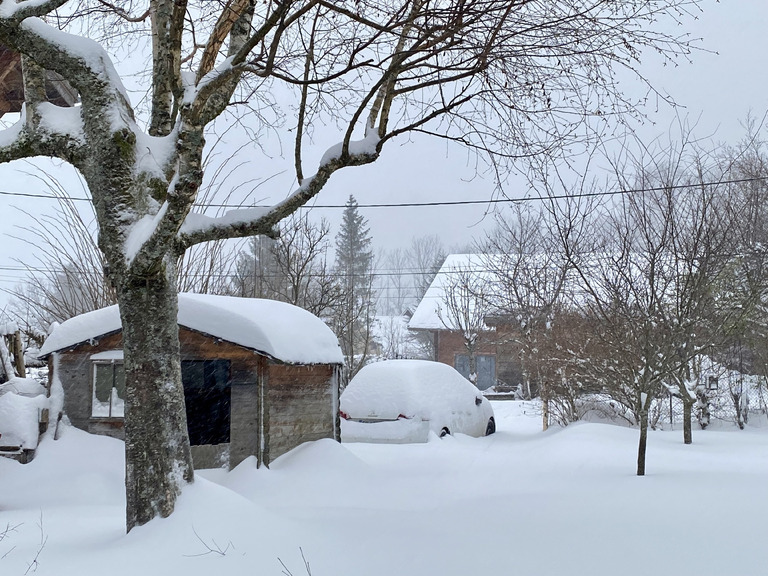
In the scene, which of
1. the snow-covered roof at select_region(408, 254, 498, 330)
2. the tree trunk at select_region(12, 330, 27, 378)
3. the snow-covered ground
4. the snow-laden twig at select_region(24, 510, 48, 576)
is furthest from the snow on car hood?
the snow-covered roof at select_region(408, 254, 498, 330)

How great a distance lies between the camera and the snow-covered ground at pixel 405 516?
4.61 meters

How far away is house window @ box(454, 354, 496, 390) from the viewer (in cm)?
3491

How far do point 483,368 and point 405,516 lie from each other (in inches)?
1149

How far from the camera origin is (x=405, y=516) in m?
6.39

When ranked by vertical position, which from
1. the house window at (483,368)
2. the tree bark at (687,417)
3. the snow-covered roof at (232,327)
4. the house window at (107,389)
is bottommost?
the house window at (483,368)

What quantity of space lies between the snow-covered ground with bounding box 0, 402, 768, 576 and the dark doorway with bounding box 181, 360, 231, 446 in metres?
2.32

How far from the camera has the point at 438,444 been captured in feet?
41.2

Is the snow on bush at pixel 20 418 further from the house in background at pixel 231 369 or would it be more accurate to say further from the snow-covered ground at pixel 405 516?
the house in background at pixel 231 369

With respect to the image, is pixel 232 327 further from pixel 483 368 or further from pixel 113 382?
pixel 483 368

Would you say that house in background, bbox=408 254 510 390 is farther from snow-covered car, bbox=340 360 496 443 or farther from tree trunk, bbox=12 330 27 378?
tree trunk, bbox=12 330 27 378

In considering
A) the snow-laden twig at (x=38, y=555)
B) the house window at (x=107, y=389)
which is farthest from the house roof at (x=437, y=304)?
the snow-laden twig at (x=38, y=555)

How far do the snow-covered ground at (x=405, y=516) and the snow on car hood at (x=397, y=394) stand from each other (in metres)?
1.45

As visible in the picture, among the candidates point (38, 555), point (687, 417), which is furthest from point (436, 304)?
point (38, 555)

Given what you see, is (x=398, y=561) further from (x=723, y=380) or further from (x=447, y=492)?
(x=723, y=380)
